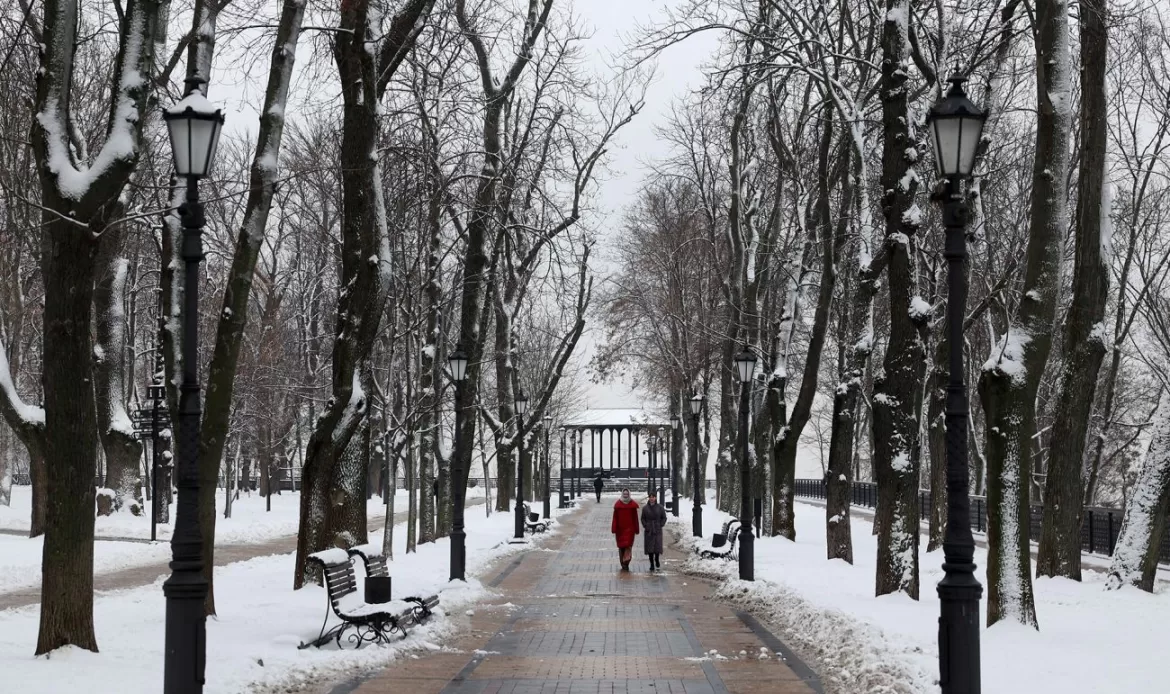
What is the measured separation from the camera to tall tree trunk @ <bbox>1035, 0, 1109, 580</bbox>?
678 inches

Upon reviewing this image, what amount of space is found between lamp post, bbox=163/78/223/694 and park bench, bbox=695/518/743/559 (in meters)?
17.0

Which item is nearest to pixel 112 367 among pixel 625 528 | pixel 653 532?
pixel 625 528

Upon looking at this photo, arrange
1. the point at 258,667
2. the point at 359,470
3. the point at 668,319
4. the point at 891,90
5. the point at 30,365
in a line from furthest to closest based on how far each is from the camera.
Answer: the point at 30,365
the point at 668,319
the point at 359,470
the point at 891,90
the point at 258,667

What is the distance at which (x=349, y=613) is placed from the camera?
42.1ft

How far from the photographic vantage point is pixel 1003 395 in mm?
12914

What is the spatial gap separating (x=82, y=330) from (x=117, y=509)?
23788 mm

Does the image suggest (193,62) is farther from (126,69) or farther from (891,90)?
(891,90)

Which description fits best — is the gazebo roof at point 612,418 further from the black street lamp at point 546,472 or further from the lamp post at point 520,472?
the lamp post at point 520,472

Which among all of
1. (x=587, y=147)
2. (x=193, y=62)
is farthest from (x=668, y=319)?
(x=193, y=62)

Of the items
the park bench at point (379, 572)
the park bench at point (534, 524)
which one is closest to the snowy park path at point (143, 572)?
the park bench at point (534, 524)

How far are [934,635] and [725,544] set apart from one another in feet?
46.4

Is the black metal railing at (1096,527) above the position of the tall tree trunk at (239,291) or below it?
below

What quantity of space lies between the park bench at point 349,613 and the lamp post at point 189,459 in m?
3.54

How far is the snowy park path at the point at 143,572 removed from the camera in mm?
18594
